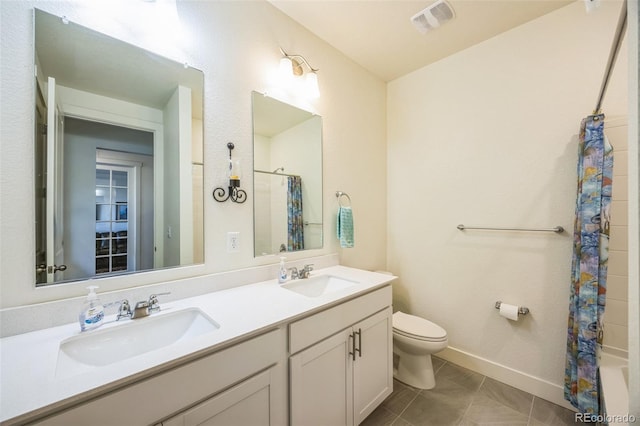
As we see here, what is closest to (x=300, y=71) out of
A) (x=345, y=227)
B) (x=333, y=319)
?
(x=345, y=227)

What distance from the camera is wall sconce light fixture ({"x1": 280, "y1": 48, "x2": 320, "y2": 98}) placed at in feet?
5.24

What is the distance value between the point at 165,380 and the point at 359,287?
0.94m

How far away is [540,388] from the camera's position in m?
1.65

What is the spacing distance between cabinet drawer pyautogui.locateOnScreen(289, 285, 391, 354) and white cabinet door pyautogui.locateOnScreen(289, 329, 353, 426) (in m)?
0.04

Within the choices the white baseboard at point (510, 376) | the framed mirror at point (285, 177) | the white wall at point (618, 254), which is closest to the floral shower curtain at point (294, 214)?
the framed mirror at point (285, 177)

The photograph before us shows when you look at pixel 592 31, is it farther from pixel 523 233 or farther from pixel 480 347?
pixel 480 347

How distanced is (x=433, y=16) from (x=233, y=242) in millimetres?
1944

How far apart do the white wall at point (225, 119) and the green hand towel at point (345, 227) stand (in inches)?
3.2

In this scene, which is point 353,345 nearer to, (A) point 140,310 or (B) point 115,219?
(A) point 140,310

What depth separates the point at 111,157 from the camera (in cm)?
108

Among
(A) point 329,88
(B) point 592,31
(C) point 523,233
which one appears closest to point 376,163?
(A) point 329,88

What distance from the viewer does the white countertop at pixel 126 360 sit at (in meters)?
0.56

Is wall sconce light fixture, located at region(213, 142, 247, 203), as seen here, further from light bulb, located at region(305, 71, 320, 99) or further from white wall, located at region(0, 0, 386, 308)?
light bulb, located at region(305, 71, 320, 99)
